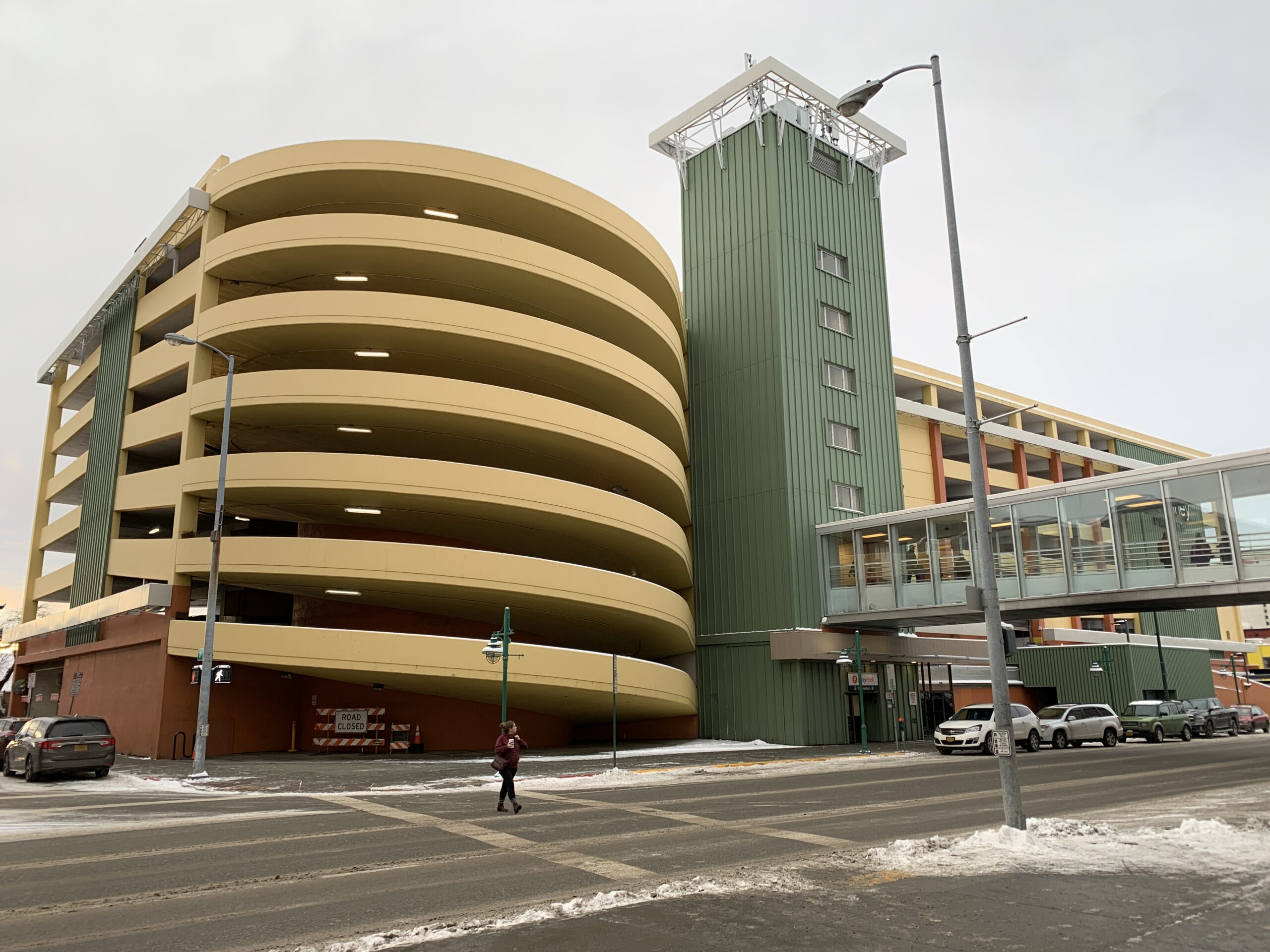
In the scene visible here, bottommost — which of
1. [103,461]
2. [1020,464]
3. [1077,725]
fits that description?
[1077,725]

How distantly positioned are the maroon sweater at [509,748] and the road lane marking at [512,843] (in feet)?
4.16

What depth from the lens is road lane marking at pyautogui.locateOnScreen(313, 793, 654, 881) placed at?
10.2 meters

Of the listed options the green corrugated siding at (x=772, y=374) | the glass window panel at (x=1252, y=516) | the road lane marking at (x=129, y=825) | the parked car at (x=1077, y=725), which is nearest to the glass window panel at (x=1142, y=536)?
the glass window panel at (x=1252, y=516)

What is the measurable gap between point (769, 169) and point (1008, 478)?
1090 inches

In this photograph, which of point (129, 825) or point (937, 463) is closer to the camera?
point (129, 825)

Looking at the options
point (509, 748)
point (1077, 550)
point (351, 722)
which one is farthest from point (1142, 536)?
point (351, 722)

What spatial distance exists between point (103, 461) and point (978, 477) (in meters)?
35.7

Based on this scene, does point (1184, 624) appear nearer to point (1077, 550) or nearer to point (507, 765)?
point (1077, 550)

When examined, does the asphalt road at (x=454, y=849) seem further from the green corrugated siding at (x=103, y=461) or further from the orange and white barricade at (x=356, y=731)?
the green corrugated siding at (x=103, y=461)

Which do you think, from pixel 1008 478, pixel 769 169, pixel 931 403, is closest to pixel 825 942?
pixel 769 169

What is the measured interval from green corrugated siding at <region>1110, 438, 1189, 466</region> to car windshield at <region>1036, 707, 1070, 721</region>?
137 ft

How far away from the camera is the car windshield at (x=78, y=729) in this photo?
77.2 ft

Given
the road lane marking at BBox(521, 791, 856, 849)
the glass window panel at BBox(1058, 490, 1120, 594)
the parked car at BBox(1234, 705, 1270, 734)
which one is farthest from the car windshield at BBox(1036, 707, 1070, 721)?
the road lane marking at BBox(521, 791, 856, 849)

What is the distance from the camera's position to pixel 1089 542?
92.3 feet
